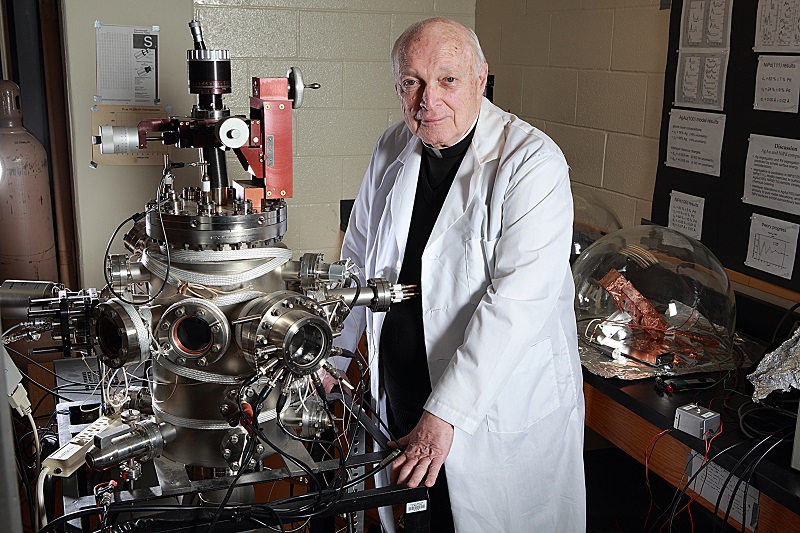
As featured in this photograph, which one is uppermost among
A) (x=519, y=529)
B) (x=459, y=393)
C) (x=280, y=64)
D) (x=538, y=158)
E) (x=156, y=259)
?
(x=280, y=64)

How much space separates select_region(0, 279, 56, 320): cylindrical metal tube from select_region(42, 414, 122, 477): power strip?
0.66 feet

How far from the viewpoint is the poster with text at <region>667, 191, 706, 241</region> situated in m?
2.22

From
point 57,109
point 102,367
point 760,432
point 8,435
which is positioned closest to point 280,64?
point 57,109

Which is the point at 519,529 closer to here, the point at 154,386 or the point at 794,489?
the point at 794,489

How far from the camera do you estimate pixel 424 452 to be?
131cm

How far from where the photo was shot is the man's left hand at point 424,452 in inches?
49.3

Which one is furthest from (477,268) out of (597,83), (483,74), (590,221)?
(597,83)

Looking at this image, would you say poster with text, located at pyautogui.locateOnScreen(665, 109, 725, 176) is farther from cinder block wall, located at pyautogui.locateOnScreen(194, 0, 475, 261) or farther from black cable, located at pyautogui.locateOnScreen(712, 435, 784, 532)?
cinder block wall, located at pyautogui.locateOnScreen(194, 0, 475, 261)

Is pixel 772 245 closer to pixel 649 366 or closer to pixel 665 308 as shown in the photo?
pixel 665 308

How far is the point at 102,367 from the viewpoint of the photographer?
1.30 meters

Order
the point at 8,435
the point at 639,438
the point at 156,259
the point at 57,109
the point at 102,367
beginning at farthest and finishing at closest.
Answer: the point at 57,109
the point at 639,438
the point at 102,367
the point at 156,259
the point at 8,435

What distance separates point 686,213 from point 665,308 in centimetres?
47

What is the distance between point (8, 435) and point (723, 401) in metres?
1.54

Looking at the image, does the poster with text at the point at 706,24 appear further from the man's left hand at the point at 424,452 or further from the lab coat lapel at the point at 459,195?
the man's left hand at the point at 424,452
